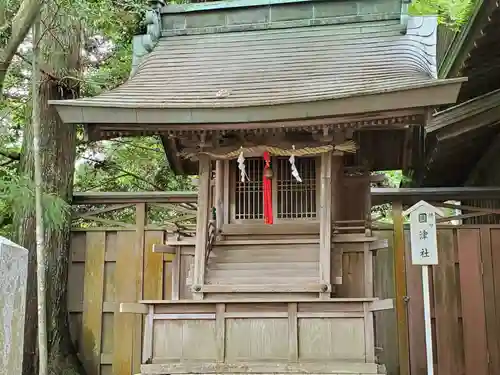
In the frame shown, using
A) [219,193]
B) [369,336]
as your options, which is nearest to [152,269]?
[219,193]

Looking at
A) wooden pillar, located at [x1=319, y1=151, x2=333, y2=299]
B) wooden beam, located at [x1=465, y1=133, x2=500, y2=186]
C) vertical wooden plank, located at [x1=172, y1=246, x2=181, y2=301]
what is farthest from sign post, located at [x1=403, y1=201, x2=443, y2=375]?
wooden beam, located at [x1=465, y1=133, x2=500, y2=186]

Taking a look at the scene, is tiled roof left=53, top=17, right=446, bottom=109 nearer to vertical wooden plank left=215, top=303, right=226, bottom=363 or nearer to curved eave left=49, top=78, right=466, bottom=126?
curved eave left=49, top=78, right=466, bottom=126

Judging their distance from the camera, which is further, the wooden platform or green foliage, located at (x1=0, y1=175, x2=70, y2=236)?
green foliage, located at (x1=0, y1=175, x2=70, y2=236)

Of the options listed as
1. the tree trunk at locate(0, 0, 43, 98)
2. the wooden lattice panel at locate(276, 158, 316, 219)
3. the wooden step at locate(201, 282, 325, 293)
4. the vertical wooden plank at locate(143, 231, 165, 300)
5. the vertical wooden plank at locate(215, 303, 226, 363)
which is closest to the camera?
the tree trunk at locate(0, 0, 43, 98)

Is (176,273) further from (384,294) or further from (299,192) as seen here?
(384,294)

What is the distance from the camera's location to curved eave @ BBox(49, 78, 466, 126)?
548 cm

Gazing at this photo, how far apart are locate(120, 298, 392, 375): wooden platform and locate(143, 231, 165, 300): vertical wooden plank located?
190cm

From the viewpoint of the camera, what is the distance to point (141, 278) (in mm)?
7863

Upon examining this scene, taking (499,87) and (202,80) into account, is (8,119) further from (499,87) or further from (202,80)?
(499,87)

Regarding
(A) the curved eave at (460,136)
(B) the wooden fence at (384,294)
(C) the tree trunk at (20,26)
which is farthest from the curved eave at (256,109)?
(B) the wooden fence at (384,294)

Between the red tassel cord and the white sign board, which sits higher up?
the red tassel cord

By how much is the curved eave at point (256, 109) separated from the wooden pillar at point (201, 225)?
629mm

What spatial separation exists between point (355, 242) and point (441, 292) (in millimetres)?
1905

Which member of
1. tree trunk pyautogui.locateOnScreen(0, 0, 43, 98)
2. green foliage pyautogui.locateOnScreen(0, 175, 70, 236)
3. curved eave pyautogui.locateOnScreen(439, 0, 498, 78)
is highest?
curved eave pyautogui.locateOnScreen(439, 0, 498, 78)
